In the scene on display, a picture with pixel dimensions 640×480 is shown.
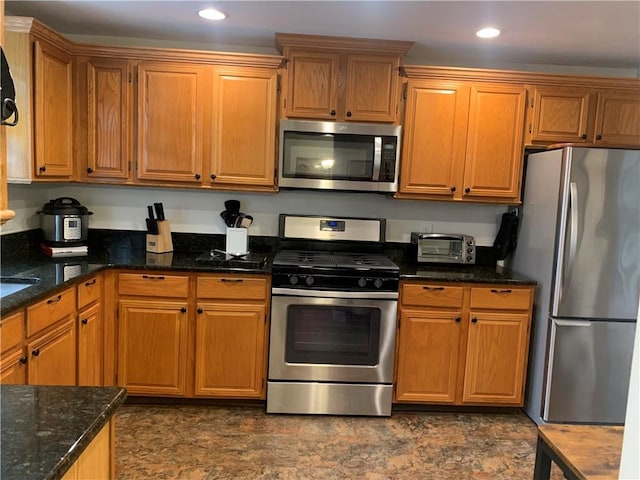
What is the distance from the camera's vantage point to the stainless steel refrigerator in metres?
2.95

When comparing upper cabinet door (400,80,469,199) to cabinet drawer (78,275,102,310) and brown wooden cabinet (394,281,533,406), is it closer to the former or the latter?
brown wooden cabinet (394,281,533,406)

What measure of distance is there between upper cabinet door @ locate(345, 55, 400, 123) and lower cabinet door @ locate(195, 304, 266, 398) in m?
1.45

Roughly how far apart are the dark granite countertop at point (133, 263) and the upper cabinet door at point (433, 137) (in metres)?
0.58

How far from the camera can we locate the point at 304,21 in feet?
9.64

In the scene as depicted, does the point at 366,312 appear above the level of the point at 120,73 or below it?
below

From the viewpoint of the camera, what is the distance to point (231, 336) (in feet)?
10.3

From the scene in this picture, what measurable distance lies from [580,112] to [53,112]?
3.45 m

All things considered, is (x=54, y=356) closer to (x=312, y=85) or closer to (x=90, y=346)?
(x=90, y=346)

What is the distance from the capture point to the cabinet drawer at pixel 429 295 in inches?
126

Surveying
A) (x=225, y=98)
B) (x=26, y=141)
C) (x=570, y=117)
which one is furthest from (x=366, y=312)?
(x=26, y=141)

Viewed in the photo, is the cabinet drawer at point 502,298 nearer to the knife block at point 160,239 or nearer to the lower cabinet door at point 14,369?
the knife block at point 160,239

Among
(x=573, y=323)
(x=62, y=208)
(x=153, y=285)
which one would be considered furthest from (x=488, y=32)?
(x=62, y=208)

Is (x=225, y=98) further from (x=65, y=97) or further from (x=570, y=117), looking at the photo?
(x=570, y=117)

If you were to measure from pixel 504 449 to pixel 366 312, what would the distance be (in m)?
1.12
